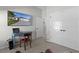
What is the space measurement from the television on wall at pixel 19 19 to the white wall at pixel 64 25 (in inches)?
11.1

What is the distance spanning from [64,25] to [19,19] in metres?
0.66

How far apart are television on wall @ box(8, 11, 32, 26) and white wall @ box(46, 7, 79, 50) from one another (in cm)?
28

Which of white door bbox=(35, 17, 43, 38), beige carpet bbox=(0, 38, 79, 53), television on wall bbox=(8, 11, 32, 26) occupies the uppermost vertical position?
television on wall bbox=(8, 11, 32, 26)

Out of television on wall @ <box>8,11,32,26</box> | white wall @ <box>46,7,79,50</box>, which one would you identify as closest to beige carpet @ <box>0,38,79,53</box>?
white wall @ <box>46,7,79,50</box>

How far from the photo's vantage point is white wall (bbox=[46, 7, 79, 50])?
52.9 inches

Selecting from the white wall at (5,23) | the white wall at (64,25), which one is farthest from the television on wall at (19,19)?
the white wall at (64,25)

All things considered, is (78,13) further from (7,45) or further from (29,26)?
(7,45)

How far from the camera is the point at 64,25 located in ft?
4.53

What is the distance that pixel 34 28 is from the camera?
1.42 meters

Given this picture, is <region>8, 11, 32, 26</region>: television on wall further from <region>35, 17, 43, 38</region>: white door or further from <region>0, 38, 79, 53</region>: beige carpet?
<region>0, 38, 79, 53</region>: beige carpet

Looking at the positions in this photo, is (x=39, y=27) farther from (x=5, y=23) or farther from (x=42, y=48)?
(x=5, y=23)
